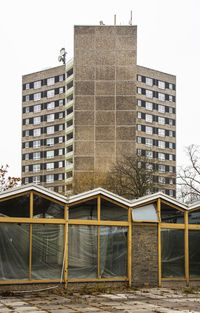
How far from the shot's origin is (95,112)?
63.3m

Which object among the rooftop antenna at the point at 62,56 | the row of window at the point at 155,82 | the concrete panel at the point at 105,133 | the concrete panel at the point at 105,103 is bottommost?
the concrete panel at the point at 105,133

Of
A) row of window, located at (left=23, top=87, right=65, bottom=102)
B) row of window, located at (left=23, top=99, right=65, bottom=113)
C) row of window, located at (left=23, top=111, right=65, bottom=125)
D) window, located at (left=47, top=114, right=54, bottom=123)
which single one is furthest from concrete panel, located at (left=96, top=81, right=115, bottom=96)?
window, located at (left=47, top=114, right=54, bottom=123)

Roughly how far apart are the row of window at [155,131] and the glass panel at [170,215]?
183 feet

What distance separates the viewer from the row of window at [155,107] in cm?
7532

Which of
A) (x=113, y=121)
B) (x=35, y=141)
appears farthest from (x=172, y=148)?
(x=35, y=141)

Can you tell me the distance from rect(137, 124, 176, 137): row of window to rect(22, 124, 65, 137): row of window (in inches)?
508

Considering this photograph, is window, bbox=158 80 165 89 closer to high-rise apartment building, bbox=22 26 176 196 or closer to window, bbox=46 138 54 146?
high-rise apartment building, bbox=22 26 176 196

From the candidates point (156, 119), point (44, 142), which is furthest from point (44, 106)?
point (156, 119)

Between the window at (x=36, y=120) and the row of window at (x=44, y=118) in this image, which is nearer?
the row of window at (x=44, y=118)

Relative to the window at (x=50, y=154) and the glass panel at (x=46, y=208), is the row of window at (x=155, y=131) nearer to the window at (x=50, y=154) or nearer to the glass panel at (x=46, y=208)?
the window at (x=50, y=154)

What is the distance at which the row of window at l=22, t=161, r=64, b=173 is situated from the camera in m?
72.9

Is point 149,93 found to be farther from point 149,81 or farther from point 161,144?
point 161,144

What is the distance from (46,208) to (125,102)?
48806 mm

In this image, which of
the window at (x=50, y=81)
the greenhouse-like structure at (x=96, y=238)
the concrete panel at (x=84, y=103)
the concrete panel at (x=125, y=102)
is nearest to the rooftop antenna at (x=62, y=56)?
the window at (x=50, y=81)
